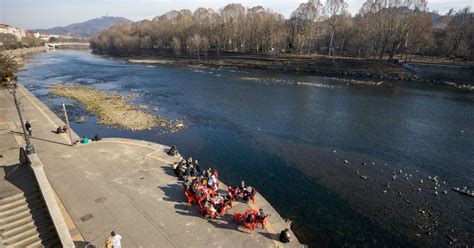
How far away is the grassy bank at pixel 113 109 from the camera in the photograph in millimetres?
35531

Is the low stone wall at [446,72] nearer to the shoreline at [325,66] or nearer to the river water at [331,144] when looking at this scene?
the shoreline at [325,66]

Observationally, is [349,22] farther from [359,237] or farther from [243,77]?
[359,237]

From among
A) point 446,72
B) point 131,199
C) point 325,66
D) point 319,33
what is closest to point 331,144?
point 131,199

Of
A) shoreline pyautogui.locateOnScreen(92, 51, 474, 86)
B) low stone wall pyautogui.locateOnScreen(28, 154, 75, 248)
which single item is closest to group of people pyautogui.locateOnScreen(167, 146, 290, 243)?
low stone wall pyautogui.locateOnScreen(28, 154, 75, 248)

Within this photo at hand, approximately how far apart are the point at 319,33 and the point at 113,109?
9582 centimetres

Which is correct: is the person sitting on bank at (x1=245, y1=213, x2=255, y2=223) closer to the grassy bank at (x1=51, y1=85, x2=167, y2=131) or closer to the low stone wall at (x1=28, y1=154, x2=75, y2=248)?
the low stone wall at (x1=28, y1=154, x2=75, y2=248)

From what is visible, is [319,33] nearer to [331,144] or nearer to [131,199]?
[331,144]


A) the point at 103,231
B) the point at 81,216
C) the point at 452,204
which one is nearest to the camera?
the point at 103,231

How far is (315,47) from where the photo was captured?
117 meters

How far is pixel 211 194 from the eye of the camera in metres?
16.9

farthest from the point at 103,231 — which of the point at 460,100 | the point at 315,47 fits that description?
the point at 315,47

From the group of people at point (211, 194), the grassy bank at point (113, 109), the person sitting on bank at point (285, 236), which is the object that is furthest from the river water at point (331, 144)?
the group of people at point (211, 194)

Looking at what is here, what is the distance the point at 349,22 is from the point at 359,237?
101m

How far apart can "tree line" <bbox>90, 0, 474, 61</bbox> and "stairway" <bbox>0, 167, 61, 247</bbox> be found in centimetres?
9131
